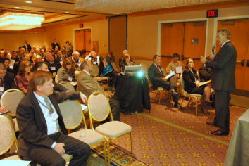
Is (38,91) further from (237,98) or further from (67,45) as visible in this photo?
(67,45)

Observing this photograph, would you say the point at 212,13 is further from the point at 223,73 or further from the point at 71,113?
the point at 71,113

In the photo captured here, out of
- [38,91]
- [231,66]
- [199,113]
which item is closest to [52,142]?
[38,91]

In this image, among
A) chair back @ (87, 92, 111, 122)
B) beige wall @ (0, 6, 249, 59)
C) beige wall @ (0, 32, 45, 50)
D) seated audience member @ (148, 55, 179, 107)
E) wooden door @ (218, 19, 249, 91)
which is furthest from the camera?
beige wall @ (0, 32, 45, 50)

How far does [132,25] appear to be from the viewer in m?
9.91

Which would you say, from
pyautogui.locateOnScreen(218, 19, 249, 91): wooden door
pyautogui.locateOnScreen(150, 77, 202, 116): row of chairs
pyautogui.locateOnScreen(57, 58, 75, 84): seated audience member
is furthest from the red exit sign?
pyautogui.locateOnScreen(57, 58, 75, 84): seated audience member

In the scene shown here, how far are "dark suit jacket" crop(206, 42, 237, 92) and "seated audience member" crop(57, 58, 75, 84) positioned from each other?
321 centimetres

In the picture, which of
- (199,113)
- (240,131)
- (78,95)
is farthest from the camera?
(199,113)

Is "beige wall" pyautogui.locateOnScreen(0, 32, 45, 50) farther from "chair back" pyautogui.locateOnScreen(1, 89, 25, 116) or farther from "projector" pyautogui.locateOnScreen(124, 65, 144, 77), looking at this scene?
"chair back" pyautogui.locateOnScreen(1, 89, 25, 116)

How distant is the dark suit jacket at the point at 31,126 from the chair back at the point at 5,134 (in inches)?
6.9

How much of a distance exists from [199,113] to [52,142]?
389 centimetres

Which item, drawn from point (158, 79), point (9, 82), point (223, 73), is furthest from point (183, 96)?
point (9, 82)

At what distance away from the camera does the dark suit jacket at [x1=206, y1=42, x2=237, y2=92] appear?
12.5 feet

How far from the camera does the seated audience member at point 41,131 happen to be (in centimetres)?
227

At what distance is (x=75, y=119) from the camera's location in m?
3.16
